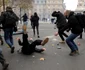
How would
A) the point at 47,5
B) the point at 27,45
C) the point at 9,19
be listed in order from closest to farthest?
the point at 27,45 → the point at 9,19 → the point at 47,5

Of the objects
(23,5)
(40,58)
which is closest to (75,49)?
(40,58)

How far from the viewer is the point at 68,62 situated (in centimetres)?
952

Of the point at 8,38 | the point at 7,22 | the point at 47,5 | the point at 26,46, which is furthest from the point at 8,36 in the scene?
the point at 47,5

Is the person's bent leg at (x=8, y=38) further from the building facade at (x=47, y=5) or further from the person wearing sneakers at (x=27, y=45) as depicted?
the building facade at (x=47, y=5)

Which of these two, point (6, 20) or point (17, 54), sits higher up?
point (6, 20)

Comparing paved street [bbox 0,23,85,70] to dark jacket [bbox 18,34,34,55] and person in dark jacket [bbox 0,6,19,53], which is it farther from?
person in dark jacket [bbox 0,6,19,53]

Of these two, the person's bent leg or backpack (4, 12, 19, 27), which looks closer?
backpack (4, 12, 19, 27)

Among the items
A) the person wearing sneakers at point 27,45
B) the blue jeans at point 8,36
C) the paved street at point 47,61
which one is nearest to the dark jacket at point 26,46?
the person wearing sneakers at point 27,45

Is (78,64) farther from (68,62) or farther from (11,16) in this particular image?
(11,16)

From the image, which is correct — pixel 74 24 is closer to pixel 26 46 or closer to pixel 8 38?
pixel 26 46

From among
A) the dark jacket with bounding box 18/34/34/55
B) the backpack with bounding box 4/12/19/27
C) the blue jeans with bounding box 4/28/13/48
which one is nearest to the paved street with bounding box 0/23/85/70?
the dark jacket with bounding box 18/34/34/55

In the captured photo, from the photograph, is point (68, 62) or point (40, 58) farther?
point (40, 58)

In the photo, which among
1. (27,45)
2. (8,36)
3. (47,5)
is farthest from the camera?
(47,5)

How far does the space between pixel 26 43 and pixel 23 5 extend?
1686 inches
